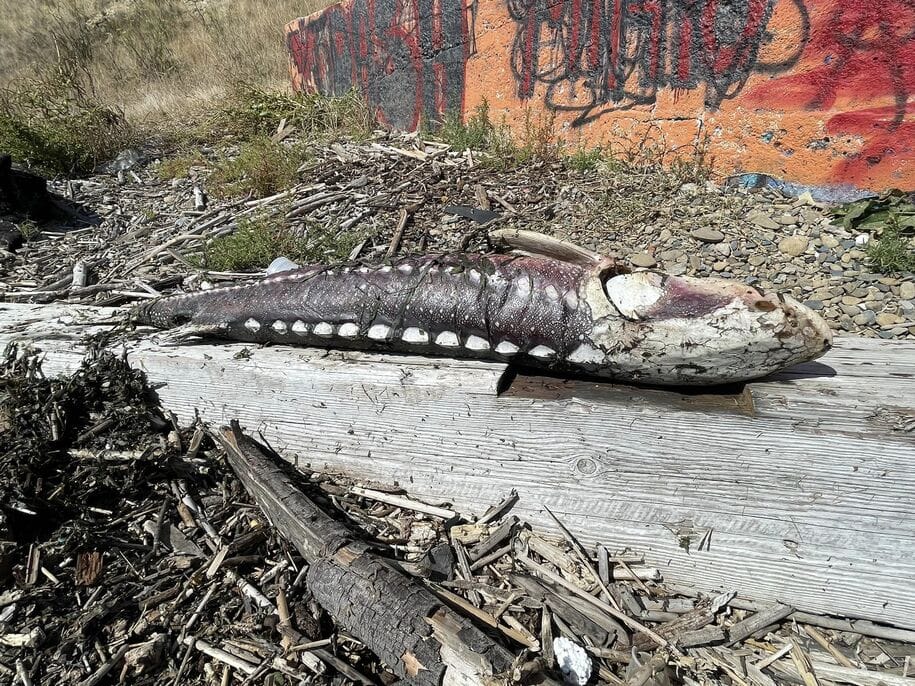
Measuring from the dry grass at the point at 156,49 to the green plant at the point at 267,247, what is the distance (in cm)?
455

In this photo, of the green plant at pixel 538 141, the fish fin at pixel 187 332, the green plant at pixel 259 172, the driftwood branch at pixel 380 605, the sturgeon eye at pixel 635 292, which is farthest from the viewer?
the green plant at pixel 538 141

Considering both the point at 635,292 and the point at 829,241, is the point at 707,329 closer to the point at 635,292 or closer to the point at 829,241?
the point at 635,292

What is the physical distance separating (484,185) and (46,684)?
12.7ft

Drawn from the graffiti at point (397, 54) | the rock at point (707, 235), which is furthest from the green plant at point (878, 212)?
the graffiti at point (397, 54)

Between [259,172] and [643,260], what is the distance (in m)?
3.29

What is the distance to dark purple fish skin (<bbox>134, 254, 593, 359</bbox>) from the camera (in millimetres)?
1628

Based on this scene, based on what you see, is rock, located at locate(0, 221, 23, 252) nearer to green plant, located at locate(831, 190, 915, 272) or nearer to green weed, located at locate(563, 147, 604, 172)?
green weed, located at locate(563, 147, 604, 172)

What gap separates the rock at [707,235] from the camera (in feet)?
11.8

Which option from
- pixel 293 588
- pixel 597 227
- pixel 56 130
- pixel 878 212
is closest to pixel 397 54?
pixel 597 227

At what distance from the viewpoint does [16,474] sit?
178 cm

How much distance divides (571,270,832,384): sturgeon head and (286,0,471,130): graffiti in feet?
14.9

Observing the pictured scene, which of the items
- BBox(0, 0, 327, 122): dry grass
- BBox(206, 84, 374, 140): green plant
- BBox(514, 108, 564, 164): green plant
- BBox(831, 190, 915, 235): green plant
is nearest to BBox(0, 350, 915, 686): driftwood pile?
BBox(831, 190, 915, 235): green plant

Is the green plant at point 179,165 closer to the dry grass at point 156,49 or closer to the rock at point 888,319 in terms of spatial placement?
the dry grass at point 156,49

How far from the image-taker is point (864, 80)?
347 cm
